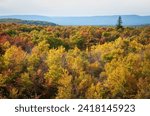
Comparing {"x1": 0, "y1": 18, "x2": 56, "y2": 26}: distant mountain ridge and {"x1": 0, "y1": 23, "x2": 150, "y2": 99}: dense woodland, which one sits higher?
{"x1": 0, "y1": 18, "x2": 56, "y2": 26}: distant mountain ridge

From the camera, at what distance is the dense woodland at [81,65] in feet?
37.4

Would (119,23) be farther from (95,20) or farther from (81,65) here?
(81,65)

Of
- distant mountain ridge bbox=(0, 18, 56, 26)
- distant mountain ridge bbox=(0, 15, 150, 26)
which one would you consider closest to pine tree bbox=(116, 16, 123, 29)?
distant mountain ridge bbox=(0, 15, 150, 26)

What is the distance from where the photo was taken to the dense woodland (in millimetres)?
11398

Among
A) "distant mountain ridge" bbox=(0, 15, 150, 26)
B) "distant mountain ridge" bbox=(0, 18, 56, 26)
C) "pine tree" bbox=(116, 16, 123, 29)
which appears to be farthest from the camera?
"distant mountain ridge" bbox=(0, 18, 56, 26)

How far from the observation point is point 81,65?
11.6m

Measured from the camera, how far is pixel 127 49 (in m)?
11.8

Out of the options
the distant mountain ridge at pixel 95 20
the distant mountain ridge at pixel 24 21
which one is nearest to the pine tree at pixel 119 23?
the distant mountain ridge at pixel 95 20

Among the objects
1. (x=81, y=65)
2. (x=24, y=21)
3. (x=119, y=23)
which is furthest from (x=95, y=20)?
(x=24, y=21)

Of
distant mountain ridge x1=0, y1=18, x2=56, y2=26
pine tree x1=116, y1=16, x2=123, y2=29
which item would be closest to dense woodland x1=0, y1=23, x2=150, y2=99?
pine tree x1=116, y1=16, x2=123, y2=29

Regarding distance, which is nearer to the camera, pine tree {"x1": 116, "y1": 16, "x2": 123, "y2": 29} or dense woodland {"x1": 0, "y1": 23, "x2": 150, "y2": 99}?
dense woodland {"x1": 0, "y1": 23, "x2": 150, "y2": 99}

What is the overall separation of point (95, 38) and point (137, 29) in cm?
123

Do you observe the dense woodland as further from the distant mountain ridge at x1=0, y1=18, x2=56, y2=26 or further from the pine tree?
the distant mountain ridge at x1=0, y1=18, x2=56, y2=26

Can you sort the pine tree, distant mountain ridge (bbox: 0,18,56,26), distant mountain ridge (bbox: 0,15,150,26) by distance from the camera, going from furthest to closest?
1. distant mountain ridge (bbox: 0,18,56,26)
2. the pine tree
3. distant mountain ridge (bbox: 0,15,150,26)
